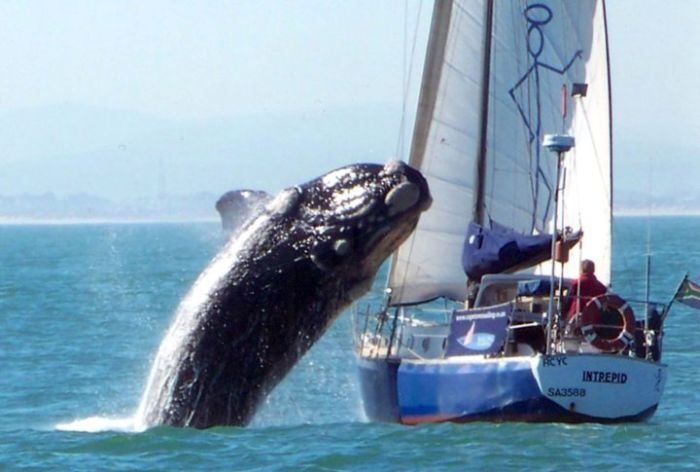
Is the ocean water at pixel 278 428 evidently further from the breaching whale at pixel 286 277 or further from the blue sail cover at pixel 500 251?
the blue sail cover at pixel 500 251

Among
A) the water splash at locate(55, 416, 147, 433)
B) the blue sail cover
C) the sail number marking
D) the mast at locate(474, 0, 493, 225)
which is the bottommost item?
the water splash at locate(55, 416, 147, 433)

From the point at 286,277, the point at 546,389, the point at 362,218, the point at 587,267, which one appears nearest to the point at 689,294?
the point at 587,267

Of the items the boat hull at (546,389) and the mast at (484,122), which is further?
the mast at (484,122)

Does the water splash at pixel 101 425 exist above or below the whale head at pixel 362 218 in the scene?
below

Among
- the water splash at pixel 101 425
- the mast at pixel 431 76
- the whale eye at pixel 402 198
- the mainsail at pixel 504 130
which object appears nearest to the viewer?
the whale eye at pixel 402 198

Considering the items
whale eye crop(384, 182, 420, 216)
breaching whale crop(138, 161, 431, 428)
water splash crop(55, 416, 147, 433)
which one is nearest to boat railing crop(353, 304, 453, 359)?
water splash crop(55, 416, 147, 433)

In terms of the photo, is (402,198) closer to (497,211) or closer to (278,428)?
(278,428)

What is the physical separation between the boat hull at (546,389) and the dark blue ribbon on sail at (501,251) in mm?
1829

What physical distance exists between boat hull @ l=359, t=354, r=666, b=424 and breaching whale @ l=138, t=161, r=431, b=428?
4611 millimetres

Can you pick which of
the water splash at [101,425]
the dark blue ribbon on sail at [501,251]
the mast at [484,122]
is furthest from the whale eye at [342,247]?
the mast at [484,122]

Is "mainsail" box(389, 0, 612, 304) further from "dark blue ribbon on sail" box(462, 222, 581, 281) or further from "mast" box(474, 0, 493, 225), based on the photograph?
"dark blue ribbon on sail" box(462, 222, 581, 281)

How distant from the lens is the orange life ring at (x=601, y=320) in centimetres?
2253

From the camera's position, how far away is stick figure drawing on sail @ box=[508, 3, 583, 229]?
93.8ft

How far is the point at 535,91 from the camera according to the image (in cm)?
2911
